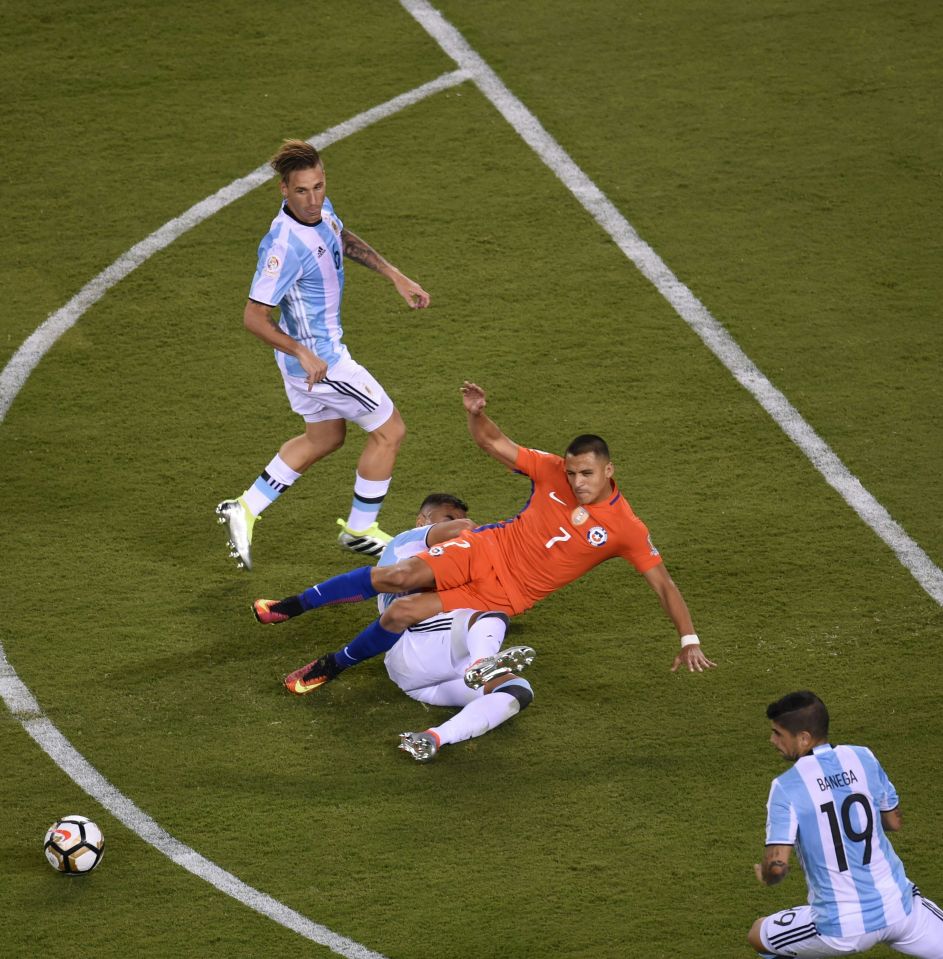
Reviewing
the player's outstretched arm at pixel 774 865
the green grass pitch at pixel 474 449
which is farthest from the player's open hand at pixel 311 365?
the player's outstretched arm at pixel 774 865

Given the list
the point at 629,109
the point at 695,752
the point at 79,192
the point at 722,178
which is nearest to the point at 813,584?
the point at 695,752

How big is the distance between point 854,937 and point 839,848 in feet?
1.06

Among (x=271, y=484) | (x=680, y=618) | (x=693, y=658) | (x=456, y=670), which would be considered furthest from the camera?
(x=271, y=484)

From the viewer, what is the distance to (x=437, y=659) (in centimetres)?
800

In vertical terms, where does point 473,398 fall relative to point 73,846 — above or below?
above

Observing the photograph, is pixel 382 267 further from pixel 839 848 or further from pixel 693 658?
pixel 839 848

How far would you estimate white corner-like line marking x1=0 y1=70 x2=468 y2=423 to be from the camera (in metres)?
10.4

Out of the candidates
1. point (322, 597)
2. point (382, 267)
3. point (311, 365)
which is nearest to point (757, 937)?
point (322, 597)

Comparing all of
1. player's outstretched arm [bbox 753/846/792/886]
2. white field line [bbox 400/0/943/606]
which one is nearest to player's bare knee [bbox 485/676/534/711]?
player's outstretched arm [bbox 753/846/792/886]

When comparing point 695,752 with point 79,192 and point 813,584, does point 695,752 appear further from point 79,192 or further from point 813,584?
point 79,192

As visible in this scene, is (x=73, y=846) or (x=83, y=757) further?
(x=83, y=757)

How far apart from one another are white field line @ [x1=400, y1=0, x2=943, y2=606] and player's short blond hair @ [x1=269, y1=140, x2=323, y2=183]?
10.9 feet

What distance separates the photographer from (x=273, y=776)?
300 inches

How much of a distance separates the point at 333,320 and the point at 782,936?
400 centimetres
